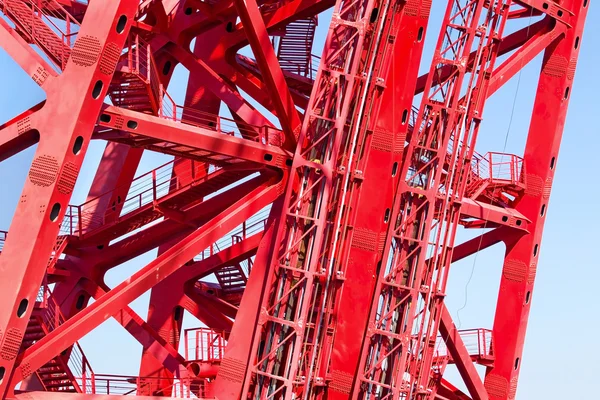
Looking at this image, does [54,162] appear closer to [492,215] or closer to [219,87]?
[219,87]

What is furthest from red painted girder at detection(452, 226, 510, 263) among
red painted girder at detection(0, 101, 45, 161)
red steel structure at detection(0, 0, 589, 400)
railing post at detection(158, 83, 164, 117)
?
red painted girder at detection(0, 101, 45, 161)

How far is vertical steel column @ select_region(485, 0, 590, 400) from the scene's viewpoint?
114ft

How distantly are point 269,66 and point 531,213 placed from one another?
9.92 metres

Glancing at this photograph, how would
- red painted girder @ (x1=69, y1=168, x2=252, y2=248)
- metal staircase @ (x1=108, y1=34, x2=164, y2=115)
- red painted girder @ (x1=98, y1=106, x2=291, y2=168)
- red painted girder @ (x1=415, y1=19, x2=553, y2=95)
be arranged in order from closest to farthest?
red painted girder @ (x1=98, y1=106, x2=291, y2=168) < metal staircase @ (x1=108, y1=34, x2=164, y2=115) < red painted girder @ (x1=69, y1=168, x2=252, y2=248) < red painted girder @ (x1=415, y1=19, x2=553, y2=95)

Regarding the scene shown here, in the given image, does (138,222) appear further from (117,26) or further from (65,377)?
(117,26)

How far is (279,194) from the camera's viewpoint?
28438 millimetres

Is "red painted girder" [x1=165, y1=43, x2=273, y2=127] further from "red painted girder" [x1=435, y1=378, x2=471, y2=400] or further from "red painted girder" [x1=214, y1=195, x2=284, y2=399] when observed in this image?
"red painted girder" [x1=435, y1=378, x2=471, y2=400]

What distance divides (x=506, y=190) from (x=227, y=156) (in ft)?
31.6

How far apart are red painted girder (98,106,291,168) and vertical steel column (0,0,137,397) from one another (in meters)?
1.15

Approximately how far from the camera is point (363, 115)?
29.0 m

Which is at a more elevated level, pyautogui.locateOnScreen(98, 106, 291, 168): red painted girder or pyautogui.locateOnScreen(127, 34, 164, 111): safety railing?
pyautogui.locateOnScreen(127, 34, 164, 111): safety railing

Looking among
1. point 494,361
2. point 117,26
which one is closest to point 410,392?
point 494,361

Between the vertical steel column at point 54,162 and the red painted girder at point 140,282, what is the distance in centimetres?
96

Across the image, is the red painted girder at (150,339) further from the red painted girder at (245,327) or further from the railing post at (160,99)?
the railing post at (160,99)
